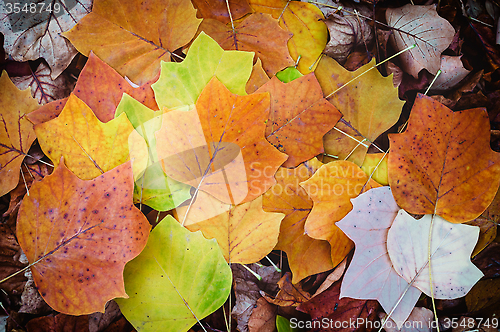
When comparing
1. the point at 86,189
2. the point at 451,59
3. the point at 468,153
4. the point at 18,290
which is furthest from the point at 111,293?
the point at 451,59

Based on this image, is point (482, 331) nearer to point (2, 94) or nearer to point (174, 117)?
point (174, 117)

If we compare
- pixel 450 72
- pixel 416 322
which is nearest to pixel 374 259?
pixel 416 322

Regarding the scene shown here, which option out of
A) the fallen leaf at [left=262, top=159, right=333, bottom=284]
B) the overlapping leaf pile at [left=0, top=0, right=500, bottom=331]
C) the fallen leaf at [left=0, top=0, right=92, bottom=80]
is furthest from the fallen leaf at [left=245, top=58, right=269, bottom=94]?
the fallen leaf at [left=0, top=0, right=92, bottom=80]

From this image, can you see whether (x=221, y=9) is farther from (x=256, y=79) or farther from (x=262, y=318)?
(x=262, y=318)

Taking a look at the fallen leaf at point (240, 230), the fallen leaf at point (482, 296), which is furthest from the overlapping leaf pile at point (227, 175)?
the fallen leaf at point (482, 296)

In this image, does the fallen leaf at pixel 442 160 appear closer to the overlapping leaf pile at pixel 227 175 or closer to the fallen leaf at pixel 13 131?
the overlapping leaf pile at pixel 227 175

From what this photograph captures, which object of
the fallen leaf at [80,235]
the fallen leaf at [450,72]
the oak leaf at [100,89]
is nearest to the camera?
the fallen leaf at [80,235]

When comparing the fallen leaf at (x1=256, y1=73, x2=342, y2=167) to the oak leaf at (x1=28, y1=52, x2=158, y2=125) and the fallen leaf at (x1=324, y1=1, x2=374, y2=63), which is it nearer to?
the fallen leaf at (x1=324, y1=1, x2=374, y2=63)
